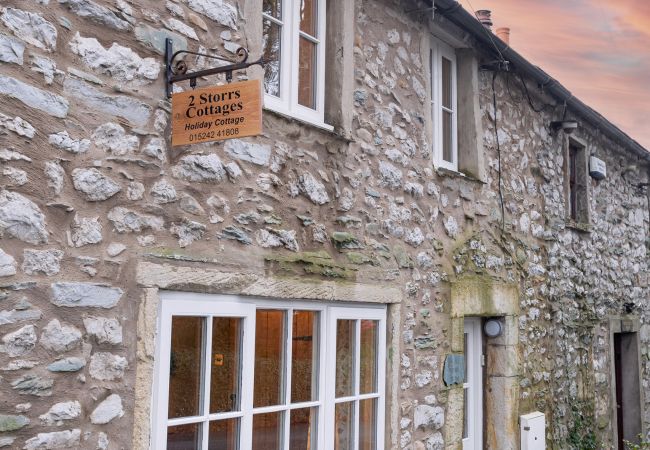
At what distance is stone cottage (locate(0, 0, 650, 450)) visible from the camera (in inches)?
136

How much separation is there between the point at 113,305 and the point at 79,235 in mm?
369

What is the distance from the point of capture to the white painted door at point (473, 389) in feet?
23.4

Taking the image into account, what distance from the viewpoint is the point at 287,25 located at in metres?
5.07

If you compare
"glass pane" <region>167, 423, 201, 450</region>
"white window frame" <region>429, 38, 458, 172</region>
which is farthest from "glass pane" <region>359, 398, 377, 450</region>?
"white window frame" <region>429, 38, 458, 172</region>

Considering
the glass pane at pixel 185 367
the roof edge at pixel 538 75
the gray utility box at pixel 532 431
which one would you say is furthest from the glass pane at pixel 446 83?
the glass pane at pixel 185 367

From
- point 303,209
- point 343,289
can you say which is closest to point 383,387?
point 343,289

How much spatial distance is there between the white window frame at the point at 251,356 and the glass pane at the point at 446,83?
7.71 ft

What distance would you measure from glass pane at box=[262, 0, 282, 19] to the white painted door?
349cm

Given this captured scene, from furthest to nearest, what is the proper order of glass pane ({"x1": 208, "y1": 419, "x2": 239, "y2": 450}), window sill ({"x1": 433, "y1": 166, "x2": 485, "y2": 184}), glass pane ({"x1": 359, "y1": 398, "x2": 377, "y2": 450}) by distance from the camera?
window sill ({"x1": 433, "y1": 166, "x2": 485, "y2": 184}), glass pane ({"x1": 359, "y1": 398, "x2": 377, "y2": 450}), glass pane ({"x1": 208, "y1": 419, "x2": 239, "y2": 450})

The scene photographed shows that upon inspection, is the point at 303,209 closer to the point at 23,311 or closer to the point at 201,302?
the point at 201,302

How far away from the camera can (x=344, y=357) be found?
17.5 feet

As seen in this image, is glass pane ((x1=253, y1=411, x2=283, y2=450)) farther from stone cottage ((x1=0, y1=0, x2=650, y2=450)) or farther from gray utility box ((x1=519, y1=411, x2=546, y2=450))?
gray utility box ((x1=519, y1=411, x2=546, y2=450))

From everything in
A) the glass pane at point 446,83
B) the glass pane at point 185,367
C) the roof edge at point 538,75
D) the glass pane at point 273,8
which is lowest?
the glass pane at point 185,367

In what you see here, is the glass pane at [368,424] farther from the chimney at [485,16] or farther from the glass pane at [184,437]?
the chimney at [485,16]
